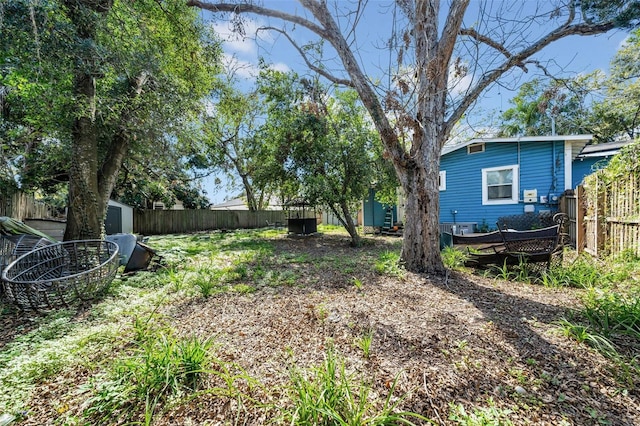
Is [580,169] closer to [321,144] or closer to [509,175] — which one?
[509,175]

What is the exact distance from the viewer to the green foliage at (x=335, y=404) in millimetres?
1312

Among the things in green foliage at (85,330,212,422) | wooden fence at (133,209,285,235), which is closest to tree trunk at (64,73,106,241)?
green foliage at (85,330,212,422)

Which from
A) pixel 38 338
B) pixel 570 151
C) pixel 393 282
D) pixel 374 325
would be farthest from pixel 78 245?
pixel 570 151

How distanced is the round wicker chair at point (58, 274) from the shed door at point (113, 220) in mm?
9379

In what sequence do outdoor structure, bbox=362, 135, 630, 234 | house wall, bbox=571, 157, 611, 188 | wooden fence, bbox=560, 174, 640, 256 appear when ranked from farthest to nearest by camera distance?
house wall, bbox=571, 157, 611, 188 < outdoor structure, bbox=362, 135, 630, 234 < wooden fence, bbox=560, 174, 640, 256

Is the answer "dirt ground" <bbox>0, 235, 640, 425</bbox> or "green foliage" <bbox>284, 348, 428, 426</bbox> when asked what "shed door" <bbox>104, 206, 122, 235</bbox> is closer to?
"dirt ground" <bbox>0, 235, 640, 425</bbox>

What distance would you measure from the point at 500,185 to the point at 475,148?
1.68 m

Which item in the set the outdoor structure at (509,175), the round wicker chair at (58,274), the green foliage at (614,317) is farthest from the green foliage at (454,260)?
the round wicker chair at (58,274)

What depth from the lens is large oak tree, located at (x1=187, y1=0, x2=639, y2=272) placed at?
3664 mm

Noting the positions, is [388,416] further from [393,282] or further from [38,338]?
[38,338]

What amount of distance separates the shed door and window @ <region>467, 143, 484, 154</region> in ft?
50.0

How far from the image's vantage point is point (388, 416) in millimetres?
1316

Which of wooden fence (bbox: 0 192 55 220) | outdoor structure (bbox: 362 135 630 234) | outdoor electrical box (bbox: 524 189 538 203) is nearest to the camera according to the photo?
wooden fence (bbox: 0 192 55 220)

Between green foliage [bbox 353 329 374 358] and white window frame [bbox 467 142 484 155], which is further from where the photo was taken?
white window frame [bbox 467 142 484 155]
